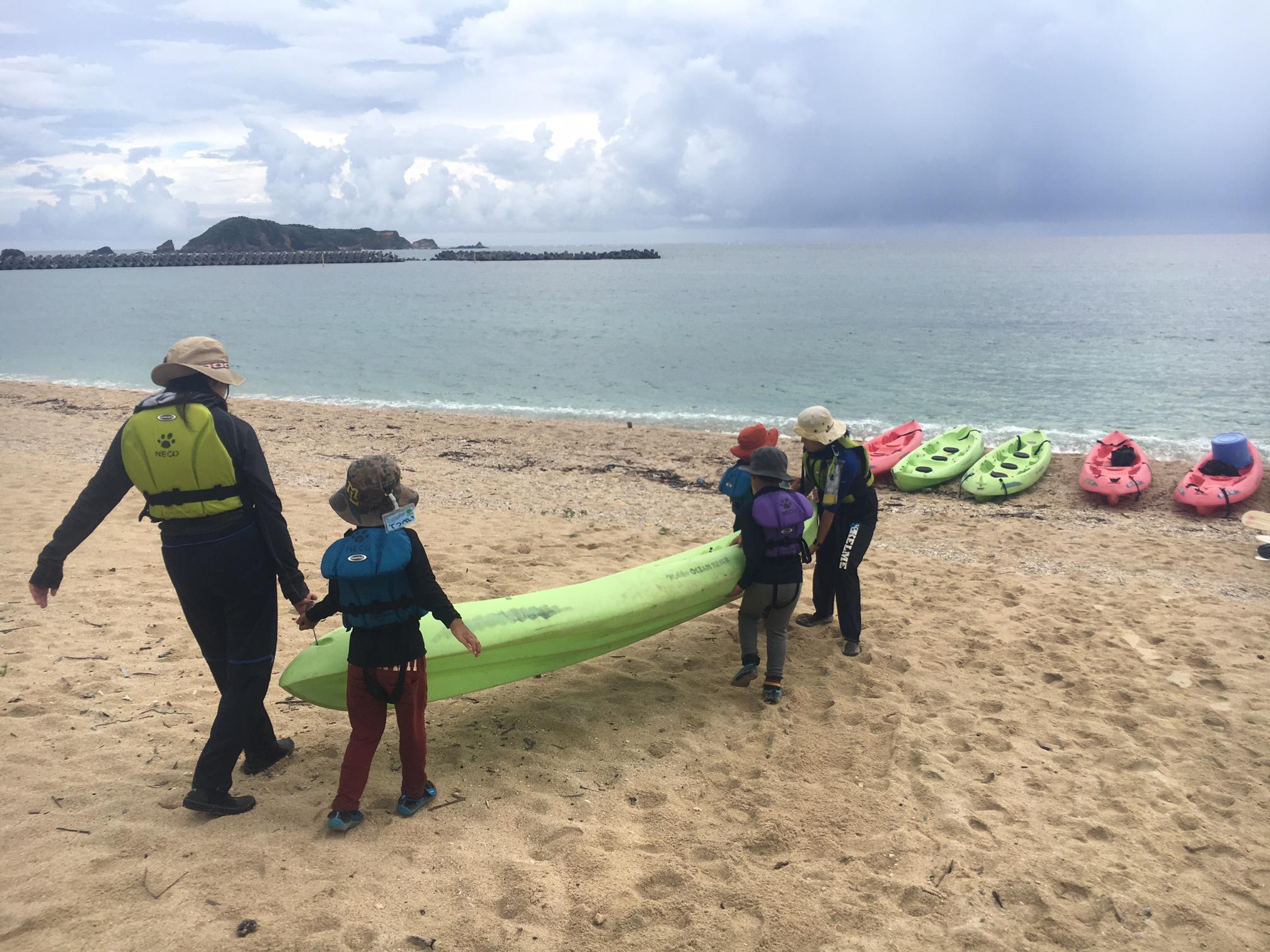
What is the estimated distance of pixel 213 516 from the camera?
320 centimetres

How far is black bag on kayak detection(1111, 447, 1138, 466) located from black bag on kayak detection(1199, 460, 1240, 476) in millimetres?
819

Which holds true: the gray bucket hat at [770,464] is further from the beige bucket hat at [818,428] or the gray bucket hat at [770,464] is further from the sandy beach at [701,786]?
the sandy beach at [701,786]

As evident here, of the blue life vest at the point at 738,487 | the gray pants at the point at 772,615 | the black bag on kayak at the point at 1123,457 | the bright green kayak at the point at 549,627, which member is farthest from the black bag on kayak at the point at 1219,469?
the gray pants at the point at 772,615

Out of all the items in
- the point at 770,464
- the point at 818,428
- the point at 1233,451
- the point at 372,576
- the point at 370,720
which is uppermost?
the point at 818,428

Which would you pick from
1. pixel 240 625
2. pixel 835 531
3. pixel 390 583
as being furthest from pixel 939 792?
pixel 240 625

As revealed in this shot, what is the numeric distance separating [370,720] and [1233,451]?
11.6 meters

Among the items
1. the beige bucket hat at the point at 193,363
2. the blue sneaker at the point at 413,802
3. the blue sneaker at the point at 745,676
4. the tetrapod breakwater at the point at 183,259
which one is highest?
the tetrapod breakwater at the point at 183,259

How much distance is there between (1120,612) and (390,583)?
18.7ft

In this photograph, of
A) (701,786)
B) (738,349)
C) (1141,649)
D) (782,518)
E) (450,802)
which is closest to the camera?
(450,802)

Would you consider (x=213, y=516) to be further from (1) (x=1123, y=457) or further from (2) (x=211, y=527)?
(1) (x=1123, y=457)

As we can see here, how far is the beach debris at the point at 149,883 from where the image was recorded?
2.83 meters

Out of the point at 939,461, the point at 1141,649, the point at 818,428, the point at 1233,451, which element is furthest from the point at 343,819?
the point at 1233,451

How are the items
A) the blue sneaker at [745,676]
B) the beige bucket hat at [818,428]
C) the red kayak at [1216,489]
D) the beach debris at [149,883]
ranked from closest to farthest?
the beach debris at [149,883] → the blue sneaker at [745,676] → the beige bucket hat at [818,428] → the red kayak at [1216,489]

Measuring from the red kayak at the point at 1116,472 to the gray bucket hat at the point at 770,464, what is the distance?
8.10m
